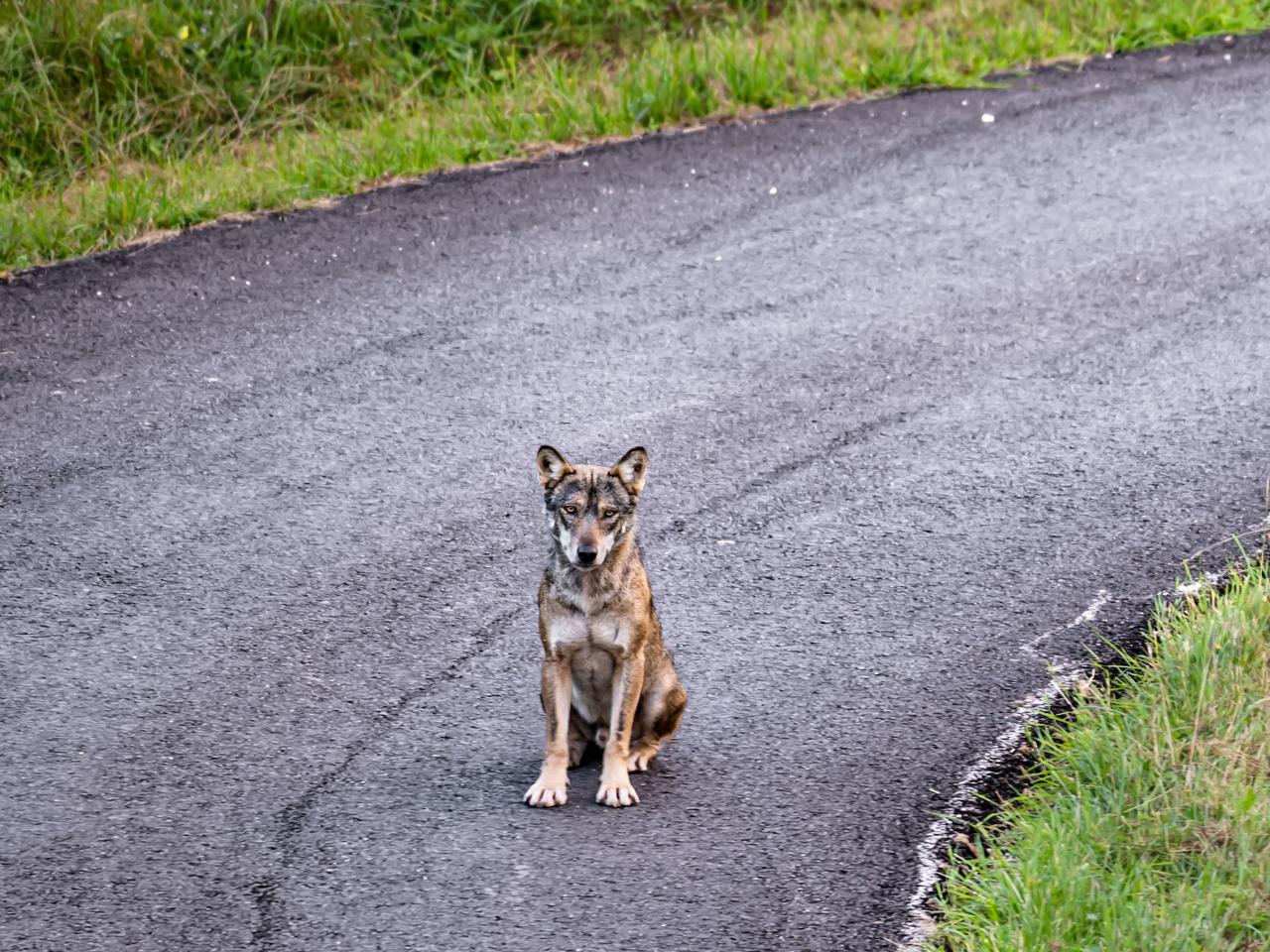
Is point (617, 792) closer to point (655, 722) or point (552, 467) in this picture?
point (655, 722)

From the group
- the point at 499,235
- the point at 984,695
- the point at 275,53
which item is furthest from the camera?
the point at 275,53

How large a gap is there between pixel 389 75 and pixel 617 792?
799 cm

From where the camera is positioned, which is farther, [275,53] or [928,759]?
[275,53]

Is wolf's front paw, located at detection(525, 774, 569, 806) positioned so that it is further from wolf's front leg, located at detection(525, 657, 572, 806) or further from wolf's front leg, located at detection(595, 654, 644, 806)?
wolf's front leg, located at detection(595, 654, 644, 806)

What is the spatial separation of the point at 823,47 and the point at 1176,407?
5.14 m

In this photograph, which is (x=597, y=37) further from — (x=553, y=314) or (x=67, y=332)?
(x=67, y=332)

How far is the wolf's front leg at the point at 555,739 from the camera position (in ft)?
18.0

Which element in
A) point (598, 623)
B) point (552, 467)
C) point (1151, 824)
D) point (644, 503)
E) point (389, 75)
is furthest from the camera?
point (389, 75)

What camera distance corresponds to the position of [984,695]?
20.1 ft

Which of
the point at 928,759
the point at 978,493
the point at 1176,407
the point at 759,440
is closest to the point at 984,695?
the point at 928,759

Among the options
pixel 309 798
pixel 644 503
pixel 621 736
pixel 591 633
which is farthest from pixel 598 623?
pixel 644 503

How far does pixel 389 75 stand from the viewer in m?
12.4

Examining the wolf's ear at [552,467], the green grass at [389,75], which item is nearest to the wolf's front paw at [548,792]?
the wolf's ear at [552,467]

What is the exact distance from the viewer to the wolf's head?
17.8ft
